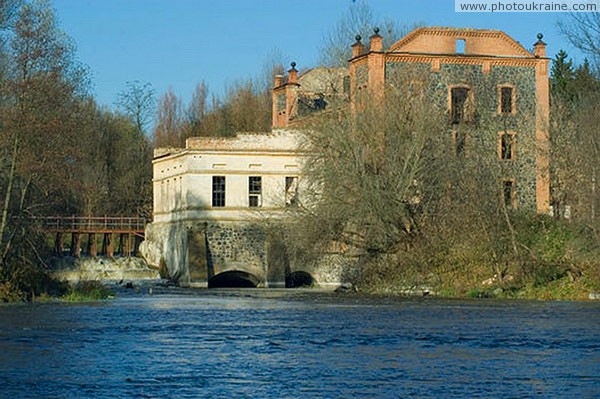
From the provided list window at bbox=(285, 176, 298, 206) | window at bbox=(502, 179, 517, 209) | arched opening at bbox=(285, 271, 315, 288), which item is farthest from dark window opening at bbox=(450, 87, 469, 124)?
arched opening at bbox=(285, 271, 315, 288)

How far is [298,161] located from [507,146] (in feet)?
32.7

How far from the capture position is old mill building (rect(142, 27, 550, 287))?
2265 inches

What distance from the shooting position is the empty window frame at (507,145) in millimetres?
57938

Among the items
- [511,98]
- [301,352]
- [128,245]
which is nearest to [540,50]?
[511,98]

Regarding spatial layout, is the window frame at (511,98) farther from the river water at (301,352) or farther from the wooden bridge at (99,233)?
the wooden bridge at (99,233)

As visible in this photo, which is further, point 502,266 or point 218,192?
point 218,192

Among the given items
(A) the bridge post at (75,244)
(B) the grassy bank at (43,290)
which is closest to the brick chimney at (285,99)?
(A) the bridge post at (75,244)

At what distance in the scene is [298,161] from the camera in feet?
196

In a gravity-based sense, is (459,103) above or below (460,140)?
above

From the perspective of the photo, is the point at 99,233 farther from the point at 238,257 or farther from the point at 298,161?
the point at 298,161

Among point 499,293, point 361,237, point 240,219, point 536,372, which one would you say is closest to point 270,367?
point 536,372

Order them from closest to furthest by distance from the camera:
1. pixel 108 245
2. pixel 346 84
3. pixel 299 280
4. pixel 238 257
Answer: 1. pixel 238 257
2. pixel 299 280
3. pixel 346 84
4. pixel 108 245

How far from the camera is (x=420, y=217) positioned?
160 feet

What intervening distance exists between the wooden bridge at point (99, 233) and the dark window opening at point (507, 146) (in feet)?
78.7
